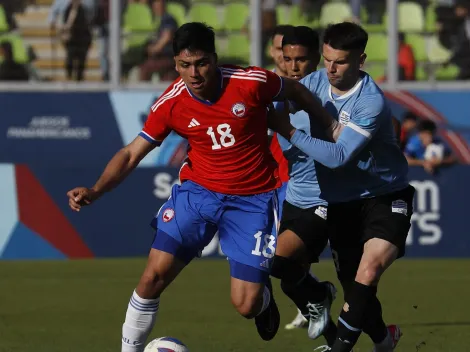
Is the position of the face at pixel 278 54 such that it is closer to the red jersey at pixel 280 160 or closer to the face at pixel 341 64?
the red jersey at pixel 280 160

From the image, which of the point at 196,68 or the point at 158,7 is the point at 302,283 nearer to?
the point at 196,68

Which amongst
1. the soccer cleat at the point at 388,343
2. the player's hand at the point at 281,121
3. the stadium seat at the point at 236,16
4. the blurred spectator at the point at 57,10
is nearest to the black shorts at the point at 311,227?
the soccer cleat at the point at 388,343

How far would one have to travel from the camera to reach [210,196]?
6.77 m

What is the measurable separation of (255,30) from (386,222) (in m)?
10.8

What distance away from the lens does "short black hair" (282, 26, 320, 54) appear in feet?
26.6

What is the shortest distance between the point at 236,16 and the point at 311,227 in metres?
10.8

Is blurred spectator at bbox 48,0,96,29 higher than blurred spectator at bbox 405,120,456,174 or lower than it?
higher

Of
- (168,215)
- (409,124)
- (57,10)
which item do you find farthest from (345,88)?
(57,10)

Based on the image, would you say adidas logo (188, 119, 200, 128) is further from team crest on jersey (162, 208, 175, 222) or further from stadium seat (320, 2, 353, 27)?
stadium seat (320, 2, 353, 27)

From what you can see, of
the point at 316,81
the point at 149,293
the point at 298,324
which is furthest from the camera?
the point at 298,324

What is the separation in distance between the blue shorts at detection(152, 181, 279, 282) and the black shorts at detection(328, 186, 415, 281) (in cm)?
45

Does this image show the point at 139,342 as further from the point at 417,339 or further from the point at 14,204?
the point at 14,204

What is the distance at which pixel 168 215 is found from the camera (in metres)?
6.77

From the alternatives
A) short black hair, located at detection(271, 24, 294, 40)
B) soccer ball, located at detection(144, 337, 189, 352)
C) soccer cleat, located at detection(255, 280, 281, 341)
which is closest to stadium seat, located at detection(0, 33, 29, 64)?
short black hair, located at detection(271, 24, 294, 40)
